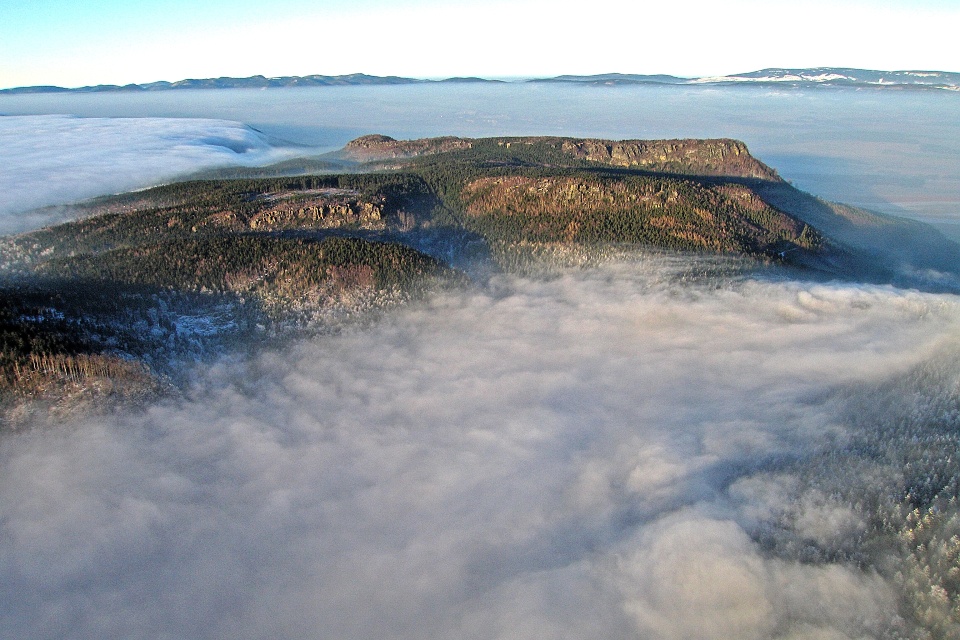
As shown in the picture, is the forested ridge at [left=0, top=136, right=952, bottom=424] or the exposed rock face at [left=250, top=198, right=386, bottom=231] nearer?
the forested ridge at [left=0, top=136, right=952, bottom=424]

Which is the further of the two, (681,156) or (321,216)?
(681,156)

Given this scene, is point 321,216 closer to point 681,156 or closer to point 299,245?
point 299,245

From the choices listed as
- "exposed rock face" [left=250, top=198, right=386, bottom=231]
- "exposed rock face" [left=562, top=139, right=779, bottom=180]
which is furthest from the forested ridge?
"exposed rock face" [left=562, top=139, right=779, bottom=180]

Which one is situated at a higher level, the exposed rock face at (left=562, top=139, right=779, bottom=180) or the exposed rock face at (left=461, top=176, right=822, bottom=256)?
the exposed rock face at (left=562, top=139, right=779, bottom=180)

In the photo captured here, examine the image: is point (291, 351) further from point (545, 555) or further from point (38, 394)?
point (545, 555)

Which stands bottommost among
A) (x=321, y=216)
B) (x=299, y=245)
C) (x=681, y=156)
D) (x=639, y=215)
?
(x=299, y=245)

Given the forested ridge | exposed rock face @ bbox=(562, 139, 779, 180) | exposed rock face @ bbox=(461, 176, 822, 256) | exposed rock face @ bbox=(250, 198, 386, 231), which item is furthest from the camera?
exposed rock face @ bbox=(562, 139, 779, 180)

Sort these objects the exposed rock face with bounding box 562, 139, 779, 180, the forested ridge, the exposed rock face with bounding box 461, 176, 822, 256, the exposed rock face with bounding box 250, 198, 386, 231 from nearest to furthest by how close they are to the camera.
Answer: the forested ridge → the exposed rock face with bounding box 250, 198, 386, 231 → the exposed rock face with bounding box 461, 176, 822, 256 → the exposed rock face with bounding box 562, 139, 779, 180

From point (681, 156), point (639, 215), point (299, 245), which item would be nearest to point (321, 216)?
point (299, 245)

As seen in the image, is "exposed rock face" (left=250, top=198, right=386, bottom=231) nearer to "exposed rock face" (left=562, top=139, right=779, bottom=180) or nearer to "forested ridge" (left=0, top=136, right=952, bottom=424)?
"forested ridge" (left=0, top=136, right=952, bottom=424)

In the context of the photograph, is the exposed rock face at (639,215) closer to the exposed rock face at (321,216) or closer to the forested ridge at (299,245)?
the forested ridge at (299,245)
